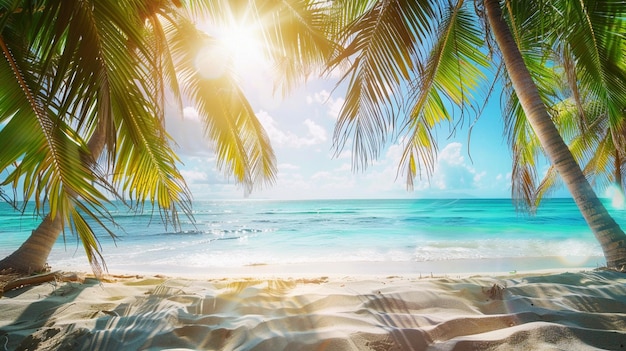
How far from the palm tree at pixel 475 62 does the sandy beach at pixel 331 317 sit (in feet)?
3.90

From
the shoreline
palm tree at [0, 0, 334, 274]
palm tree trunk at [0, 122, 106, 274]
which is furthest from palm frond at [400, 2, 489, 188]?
palm tree trunk at [0, 122, 106, 274]

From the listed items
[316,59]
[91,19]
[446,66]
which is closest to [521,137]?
[446,66]

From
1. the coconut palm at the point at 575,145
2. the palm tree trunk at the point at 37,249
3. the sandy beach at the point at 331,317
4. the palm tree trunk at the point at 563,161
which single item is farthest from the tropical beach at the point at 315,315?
the coconut palm at the point at 575,145

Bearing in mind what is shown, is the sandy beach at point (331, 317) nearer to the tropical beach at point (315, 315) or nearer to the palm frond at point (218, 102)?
the tropical beach at point (315, 315)

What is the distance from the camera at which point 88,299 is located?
2541 mm

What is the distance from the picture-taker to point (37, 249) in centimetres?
347

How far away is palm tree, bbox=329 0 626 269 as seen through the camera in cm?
273

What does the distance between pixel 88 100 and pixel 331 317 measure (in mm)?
1888

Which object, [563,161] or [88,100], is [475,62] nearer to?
[563,161]

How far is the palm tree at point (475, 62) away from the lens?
273cm

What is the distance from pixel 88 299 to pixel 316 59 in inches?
125

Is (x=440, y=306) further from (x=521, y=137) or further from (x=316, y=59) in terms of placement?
(x=521, y=137)

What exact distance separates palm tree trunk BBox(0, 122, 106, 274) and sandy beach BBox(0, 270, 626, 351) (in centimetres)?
71

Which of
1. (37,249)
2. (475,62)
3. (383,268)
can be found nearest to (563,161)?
(475,62)
